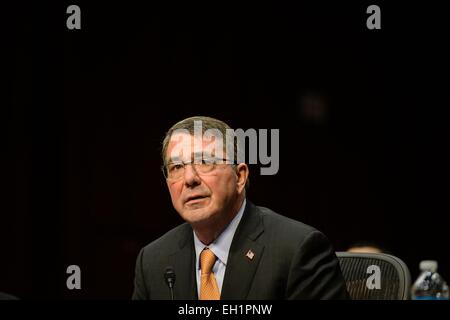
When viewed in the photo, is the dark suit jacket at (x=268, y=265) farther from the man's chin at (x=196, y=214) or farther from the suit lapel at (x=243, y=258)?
the man's chin at (x=196, y=214)

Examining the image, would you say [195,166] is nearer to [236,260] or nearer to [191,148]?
[191,148]

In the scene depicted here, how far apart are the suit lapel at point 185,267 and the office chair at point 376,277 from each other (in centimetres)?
53

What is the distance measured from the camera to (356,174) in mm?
4949

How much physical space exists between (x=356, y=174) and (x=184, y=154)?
3137 mm

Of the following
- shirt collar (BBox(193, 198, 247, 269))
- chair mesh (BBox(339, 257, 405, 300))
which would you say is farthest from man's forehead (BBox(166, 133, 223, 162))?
chair mesh (BBox(339, 257, 405, 300))

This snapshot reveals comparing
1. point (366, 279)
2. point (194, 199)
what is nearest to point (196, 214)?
point (194, 199)

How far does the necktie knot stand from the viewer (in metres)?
2.02

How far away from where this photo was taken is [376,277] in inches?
86.4

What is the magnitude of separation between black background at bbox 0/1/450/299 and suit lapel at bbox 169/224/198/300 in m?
2.26

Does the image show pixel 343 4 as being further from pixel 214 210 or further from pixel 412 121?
pixel 214 210

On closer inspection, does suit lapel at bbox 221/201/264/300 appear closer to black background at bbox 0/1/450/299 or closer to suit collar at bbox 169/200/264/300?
suit collar at bbox 169/200/264/300

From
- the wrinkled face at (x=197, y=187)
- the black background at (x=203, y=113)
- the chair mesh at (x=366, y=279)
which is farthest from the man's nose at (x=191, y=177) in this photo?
the black background at (x=203, y=113)

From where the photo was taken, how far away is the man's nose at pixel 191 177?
1.97 metres
